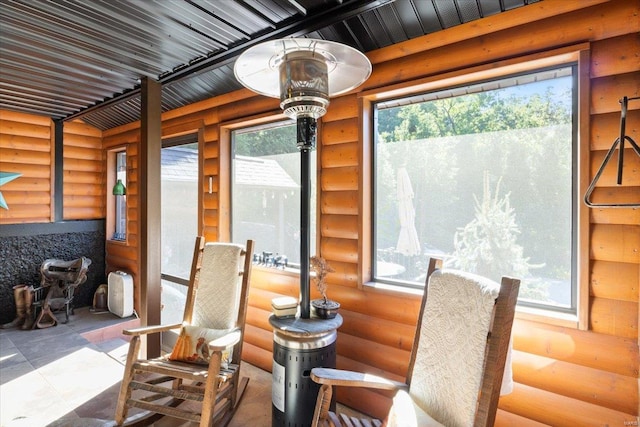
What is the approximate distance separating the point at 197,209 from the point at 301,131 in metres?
2.15

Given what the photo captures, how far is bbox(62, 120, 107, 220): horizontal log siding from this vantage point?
179 inches

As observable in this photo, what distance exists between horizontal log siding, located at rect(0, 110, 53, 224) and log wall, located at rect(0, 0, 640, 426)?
12.6 feet

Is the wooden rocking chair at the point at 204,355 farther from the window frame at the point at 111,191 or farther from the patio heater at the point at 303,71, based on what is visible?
the window frame at the point at 111,191

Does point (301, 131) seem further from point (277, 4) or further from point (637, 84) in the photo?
point (637, 84)

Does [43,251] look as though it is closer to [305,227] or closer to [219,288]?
[219,288]

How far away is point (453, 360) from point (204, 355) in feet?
4.95

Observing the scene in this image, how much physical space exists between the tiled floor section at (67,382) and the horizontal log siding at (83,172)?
5.32 feet

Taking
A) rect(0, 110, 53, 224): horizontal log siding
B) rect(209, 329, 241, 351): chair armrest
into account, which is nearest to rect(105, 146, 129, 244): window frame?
rect(0, 110, 53, 224): horizontal log siding

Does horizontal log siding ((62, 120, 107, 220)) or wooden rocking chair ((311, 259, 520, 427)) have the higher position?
horizontal log siding ((62, 120, 107, 220))

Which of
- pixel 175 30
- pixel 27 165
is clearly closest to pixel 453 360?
pixel 175 30

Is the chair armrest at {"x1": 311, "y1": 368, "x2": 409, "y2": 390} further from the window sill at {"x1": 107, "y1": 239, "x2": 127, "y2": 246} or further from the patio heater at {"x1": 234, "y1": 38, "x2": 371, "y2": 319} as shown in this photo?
the window sill at {"x1": 107, "y1": 239, "x2": 127, "y2": 246}

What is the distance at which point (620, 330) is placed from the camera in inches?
59.8

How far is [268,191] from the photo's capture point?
3.06 m

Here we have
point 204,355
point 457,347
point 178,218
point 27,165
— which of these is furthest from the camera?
point 27,165
